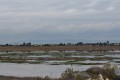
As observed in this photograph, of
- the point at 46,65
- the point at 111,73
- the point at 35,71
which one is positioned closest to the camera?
the point at 111,73

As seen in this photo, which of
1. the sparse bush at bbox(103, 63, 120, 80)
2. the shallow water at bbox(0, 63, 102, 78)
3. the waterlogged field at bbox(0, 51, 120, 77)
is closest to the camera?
the sparse bush at bbox(103, 63, 120, 80)

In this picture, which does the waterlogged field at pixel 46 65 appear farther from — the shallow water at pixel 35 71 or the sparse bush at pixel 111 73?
the sparse bush at pixel 111 73

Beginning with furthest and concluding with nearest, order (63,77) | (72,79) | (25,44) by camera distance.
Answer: (25,44)
(63,77)
(72,79)

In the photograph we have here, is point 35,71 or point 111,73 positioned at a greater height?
point 111,73

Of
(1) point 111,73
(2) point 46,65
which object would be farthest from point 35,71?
(1) point 111,73

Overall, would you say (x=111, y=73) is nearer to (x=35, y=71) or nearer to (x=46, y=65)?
(x=35, y=71)

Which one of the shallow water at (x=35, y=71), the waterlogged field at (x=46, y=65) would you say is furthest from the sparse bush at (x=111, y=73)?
the shallow water at (x=35, y=71)

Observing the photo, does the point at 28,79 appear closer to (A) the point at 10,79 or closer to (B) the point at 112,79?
(A) the point at 10,79

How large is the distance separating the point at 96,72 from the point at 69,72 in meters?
8.05

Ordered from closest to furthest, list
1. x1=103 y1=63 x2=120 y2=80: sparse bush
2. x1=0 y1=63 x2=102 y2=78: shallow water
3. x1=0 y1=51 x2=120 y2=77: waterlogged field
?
x1=103 y1=63 x2=120 y2=80: sparse bush, x1=0 y1=63 x2=102 y2=78: shallow water, x1=0 y1=51 x2=120 y2=77: waterlogged field

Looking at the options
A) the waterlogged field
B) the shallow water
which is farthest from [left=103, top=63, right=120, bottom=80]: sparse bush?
the shallow water

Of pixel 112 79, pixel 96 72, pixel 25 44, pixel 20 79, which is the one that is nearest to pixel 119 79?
pixel 112 79

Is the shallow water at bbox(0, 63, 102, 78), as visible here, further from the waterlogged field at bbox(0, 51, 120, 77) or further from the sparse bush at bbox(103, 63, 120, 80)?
the sparse bush at bbox(103, 63, 120, 80)

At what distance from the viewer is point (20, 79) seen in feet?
104
